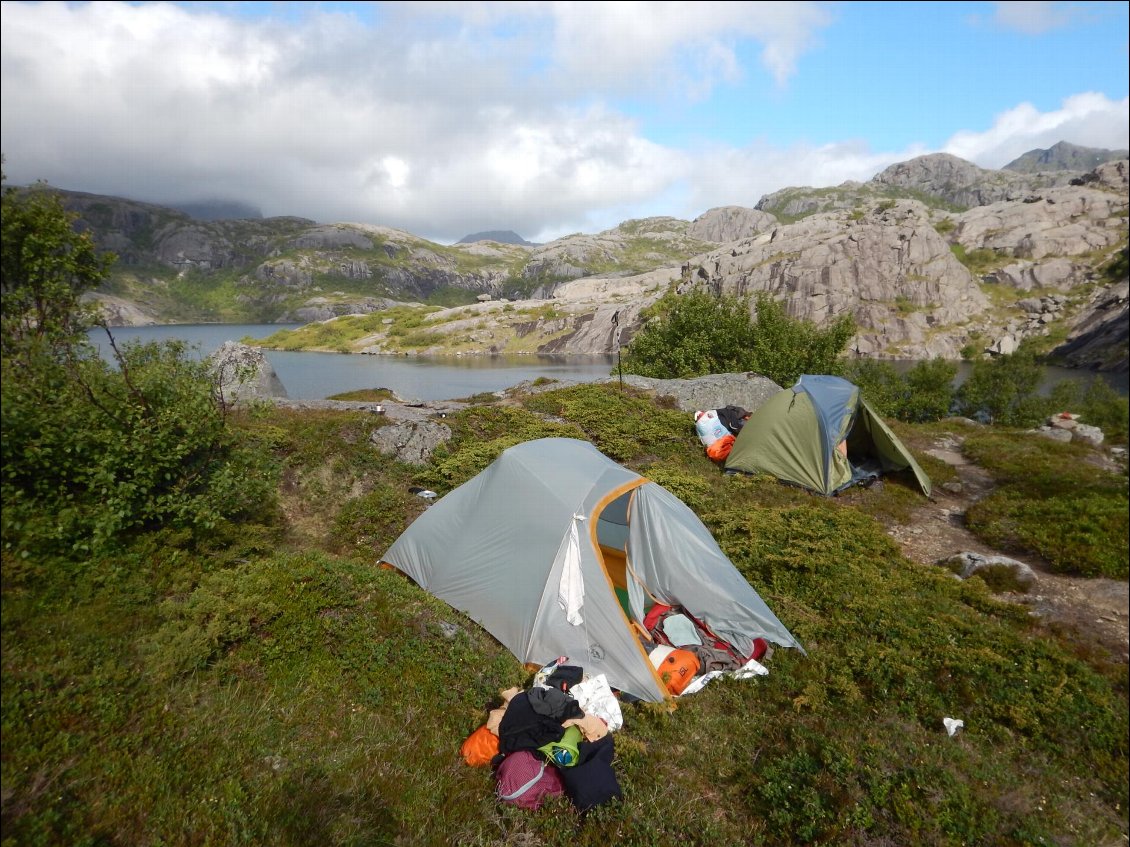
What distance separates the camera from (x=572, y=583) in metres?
7.59

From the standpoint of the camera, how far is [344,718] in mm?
5324

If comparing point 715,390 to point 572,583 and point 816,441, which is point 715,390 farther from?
point 572,583

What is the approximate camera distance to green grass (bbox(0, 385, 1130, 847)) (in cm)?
378

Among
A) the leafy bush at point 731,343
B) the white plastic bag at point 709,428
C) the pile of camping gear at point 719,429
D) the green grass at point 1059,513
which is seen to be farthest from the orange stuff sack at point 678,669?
the leafy bush at point 731,343

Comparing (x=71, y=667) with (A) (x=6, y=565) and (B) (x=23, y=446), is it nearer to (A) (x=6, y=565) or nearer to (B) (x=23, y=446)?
(A) (x=6, y=565)

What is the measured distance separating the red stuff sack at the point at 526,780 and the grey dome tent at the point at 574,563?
2066 mm

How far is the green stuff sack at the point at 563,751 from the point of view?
5.13m

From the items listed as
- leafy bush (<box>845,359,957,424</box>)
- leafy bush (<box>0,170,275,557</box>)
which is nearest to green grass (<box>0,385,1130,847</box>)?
leafy bush (<box>0,170,275,557</box>)

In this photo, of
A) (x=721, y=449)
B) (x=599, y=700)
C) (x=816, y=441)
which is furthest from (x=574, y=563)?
(x=721, y=449)

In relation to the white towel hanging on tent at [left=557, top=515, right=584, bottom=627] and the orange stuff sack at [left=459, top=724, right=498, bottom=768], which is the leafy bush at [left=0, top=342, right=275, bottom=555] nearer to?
the orange stuff sack at [left=459, top=724, right=498, bottom=768]

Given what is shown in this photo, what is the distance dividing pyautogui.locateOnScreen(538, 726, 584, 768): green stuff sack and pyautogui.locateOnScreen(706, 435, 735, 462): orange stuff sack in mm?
12575

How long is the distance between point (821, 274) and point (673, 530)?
131942mm

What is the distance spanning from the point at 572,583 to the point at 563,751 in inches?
102

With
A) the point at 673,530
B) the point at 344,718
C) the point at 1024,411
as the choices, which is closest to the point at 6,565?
the point at 344,718
